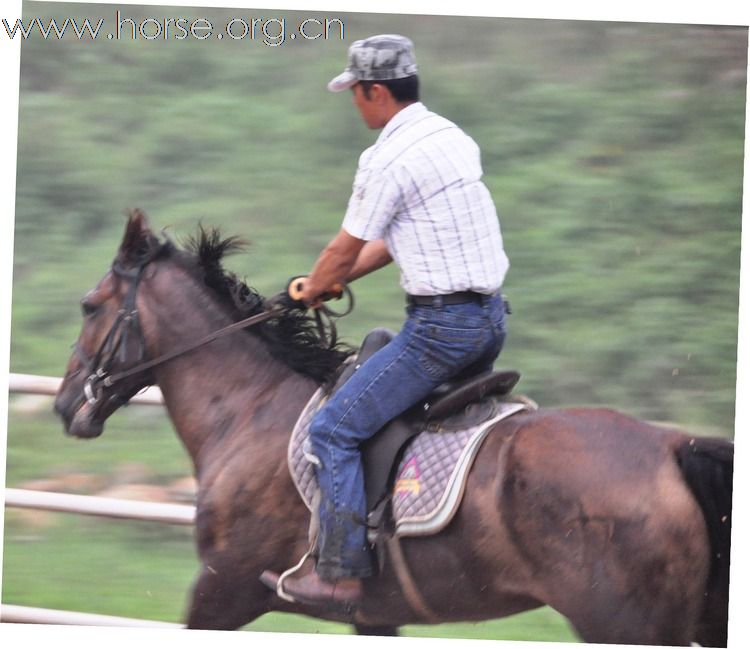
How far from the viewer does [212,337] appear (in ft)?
14.4

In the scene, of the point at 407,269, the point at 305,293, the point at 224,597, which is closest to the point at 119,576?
the point at 224,597

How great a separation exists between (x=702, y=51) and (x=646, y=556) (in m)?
4.51

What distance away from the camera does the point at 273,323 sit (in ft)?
14.6

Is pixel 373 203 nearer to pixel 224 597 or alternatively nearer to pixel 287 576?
pixel 287 576

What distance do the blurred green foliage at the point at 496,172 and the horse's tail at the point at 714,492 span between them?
3.02 m

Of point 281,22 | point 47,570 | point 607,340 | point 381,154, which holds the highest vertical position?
point 281,22

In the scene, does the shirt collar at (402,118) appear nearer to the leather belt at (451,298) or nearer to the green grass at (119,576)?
the leather belt at (451,298)

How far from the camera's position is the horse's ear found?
4.41m

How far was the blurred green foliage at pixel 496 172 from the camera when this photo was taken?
6.79 metres

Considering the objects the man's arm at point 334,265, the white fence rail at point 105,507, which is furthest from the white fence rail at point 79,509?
the man's arm at point 334,265

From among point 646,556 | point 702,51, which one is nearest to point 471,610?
point 646,556

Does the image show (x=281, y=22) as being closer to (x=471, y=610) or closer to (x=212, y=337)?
(x=212, y=337)

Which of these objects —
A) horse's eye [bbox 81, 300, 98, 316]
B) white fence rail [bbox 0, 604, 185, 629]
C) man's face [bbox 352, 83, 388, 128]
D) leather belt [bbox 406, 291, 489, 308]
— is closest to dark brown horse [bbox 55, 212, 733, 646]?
horse's eye [bbox 81, 300, 98, 316]

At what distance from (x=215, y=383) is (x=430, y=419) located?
0.99m
